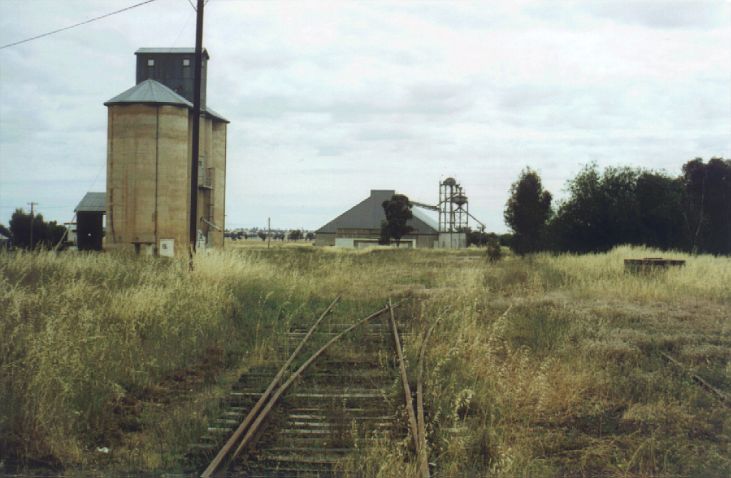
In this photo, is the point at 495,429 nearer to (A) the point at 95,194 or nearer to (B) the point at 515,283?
(B) the point at 515,283

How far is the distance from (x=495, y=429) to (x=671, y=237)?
38501 millimetres

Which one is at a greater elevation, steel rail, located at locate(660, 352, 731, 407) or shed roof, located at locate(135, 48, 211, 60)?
shed roof, located at locate(135, 48, 211, 60)

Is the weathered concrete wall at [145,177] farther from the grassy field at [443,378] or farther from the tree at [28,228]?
the tree at [28,228]

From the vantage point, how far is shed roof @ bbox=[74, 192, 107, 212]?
50.3 metres

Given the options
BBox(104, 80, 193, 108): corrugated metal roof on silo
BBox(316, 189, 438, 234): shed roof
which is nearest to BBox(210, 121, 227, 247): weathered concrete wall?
BBox(104, 80, 193, 108): corrugated metal roof on silo

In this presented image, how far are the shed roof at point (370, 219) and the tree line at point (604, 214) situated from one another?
5016 cm

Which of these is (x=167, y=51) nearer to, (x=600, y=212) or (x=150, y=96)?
(x=150, y=96)

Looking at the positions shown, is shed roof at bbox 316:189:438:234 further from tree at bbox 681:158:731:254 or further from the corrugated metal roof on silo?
the corrugated metal roof on silo

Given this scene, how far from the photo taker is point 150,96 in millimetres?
41781

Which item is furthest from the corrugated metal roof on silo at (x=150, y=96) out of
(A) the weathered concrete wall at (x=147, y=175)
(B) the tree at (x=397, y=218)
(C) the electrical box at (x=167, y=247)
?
(B) the tree at (x=397, y=218)

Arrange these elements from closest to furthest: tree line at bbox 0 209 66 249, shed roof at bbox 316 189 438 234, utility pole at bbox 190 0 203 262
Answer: utility pole at bbox 190 0 203 262, tree line at bbox 0 209 66 249, shed roof at bbox 316 189 438 234

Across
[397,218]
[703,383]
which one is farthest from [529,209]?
[397,218]

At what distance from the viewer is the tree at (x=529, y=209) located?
44.6 meters

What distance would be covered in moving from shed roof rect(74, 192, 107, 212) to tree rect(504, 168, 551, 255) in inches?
1142
